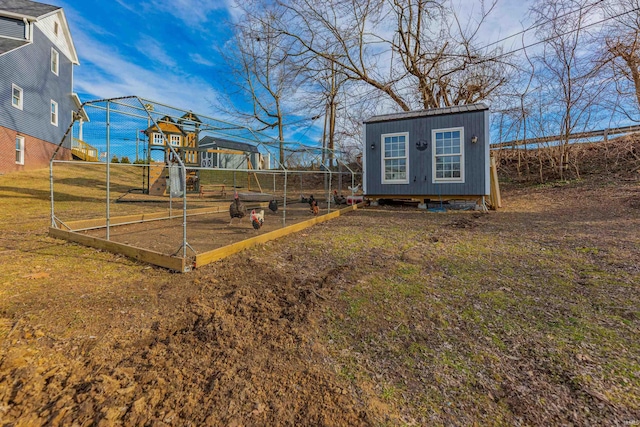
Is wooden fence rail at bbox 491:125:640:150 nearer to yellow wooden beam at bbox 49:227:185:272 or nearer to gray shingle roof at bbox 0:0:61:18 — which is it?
yellow wooden beam at bbox 49:227:185:272

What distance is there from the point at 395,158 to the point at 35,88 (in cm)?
2047

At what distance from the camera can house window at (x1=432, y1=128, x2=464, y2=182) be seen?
908cm

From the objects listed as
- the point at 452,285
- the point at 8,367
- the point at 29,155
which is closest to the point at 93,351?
the point at 8,367

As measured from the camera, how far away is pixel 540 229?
5.81 meters

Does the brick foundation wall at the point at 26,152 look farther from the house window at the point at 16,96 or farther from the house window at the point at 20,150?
the house window at the point at 16,96

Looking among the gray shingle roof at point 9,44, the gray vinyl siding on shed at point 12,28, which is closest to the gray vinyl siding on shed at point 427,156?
the gray shingle roof at point 9,44

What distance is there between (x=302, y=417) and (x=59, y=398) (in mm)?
1341

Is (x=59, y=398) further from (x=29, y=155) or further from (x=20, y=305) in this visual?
(x=29, y=155)

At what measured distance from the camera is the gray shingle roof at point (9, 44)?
1390 centimetres

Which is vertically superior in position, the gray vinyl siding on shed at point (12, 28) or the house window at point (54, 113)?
the gray vinyl siding on shed at point (12, 28)

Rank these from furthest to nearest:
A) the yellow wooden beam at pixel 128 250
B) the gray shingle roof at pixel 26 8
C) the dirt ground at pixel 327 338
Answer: the gray shingle roof at pixel 26 8 → the yellow wooden beam at pixel 128 250 → the dirt ground at pixel 327 338

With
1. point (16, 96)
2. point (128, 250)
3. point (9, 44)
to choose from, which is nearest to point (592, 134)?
point (128, 250)

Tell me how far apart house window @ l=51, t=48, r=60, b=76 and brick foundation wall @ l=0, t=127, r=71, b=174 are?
4902 mm

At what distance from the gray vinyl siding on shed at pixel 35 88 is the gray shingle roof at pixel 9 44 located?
0.57ft
